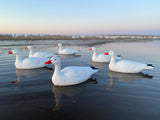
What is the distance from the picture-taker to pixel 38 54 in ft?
40.3

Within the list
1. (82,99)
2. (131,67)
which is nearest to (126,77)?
(131,67)

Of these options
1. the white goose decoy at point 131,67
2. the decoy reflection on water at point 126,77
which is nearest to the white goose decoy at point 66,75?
the decoy reflection on water at point 126,77

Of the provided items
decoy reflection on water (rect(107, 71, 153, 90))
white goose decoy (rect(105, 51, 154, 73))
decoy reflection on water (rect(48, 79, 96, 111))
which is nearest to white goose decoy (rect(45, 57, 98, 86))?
decoy reflection on water (rect(48, 79, 96, 111))

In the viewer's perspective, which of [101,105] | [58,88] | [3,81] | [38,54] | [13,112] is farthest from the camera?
[38,54]

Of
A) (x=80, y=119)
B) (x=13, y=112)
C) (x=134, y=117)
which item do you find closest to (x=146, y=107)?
(x=134, y=117)

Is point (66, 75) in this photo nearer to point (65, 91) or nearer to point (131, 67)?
point (65, 91)

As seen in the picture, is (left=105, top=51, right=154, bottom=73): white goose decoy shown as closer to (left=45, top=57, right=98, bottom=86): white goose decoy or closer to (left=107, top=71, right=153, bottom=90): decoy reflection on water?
(left=107, top=71, right=153, bottom=90): decoy reflection on water

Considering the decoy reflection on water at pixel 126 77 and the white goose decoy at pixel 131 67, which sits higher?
the white goose decoy at pixel 131 67

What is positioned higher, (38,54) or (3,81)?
(38,54)

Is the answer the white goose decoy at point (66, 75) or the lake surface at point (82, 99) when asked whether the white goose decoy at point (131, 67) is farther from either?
the white goose decoy at point (66, 75)

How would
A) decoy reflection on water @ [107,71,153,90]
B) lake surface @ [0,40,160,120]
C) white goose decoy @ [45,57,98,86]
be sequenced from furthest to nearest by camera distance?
decoy reflection on water @ [107,71,153,90] < white goose decoy @ [45,57,98,86] < lake surface @ [0,40,160,120]

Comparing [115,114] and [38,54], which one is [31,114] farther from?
[38,54]

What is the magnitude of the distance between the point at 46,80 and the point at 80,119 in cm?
370

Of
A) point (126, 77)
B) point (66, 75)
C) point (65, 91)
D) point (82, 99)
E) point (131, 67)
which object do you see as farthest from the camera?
point (131, 67)
